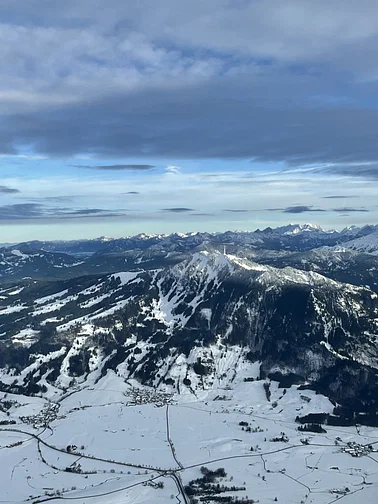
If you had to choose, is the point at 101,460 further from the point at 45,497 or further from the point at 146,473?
the point at 45,497

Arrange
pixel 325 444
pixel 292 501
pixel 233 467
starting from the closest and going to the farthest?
pixel 292 501
pixel 233 467
pixel 325 444

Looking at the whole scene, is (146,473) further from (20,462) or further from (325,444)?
(325,444)

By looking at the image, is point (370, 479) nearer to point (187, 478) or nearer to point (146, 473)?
point (187, 478)

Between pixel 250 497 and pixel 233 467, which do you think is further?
pixel 233 467

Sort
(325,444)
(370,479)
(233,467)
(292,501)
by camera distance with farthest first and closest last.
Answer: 1. (325,444)
2. (233,467)
3. (370,479)
4. (292,501)

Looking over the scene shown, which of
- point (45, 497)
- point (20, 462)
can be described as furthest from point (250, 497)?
point (20, 462)

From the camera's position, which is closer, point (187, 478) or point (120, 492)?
point (120, 492)

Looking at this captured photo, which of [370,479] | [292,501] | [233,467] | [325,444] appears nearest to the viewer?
[292,501]

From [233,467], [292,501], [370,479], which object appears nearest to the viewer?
[292,501]

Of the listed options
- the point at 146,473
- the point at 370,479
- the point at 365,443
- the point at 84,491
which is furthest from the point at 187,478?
the point at 365,443
